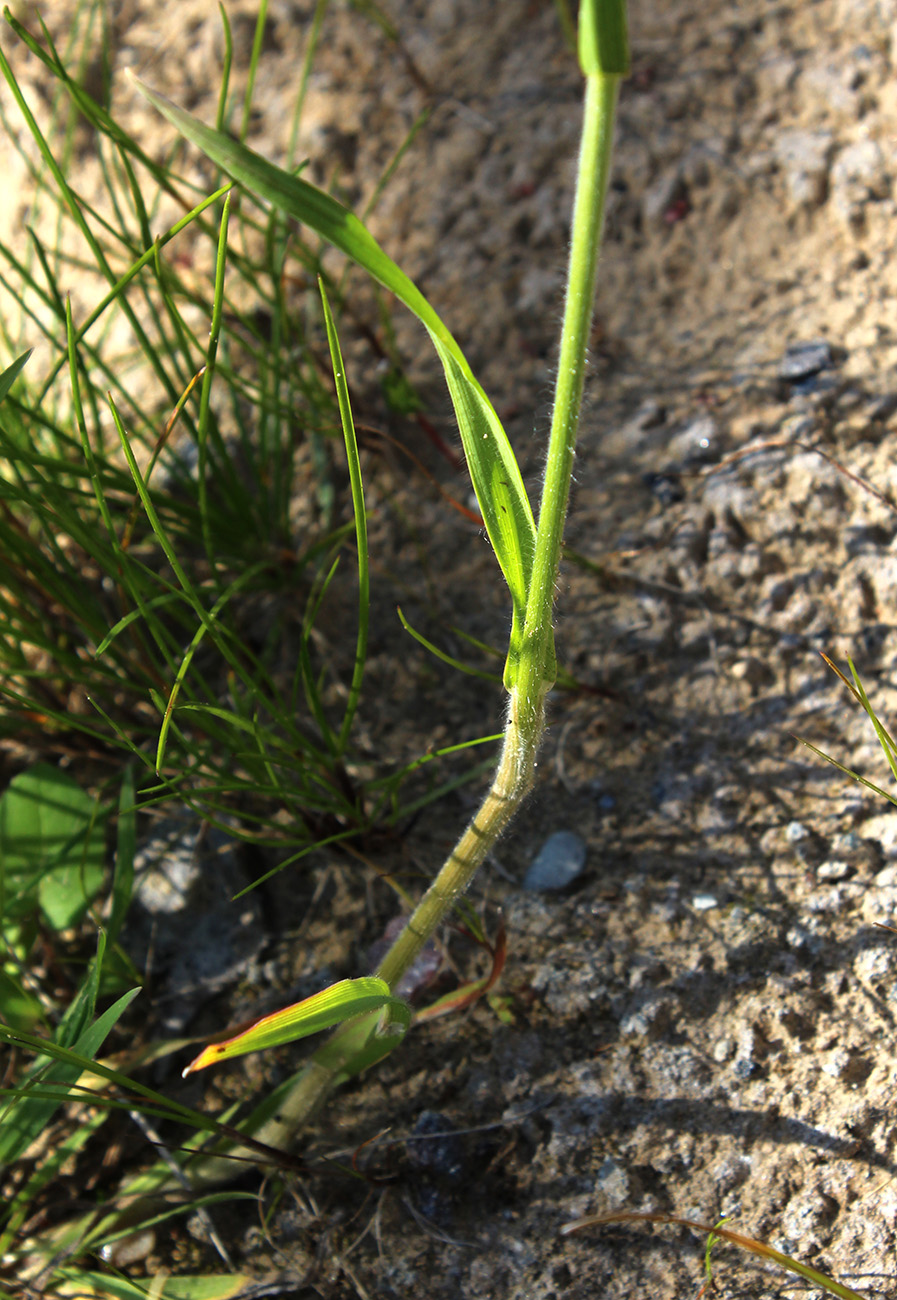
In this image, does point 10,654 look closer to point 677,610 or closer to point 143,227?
point 143,227

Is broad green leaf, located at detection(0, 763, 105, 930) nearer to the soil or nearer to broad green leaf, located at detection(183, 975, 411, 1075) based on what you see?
the soil

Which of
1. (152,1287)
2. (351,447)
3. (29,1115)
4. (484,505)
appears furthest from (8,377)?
(152,1287)

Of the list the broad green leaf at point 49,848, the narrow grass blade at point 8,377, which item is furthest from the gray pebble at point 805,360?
the broad green leaf at point 49,848

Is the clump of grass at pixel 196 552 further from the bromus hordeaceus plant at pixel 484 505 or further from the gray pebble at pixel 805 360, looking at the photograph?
the gray pebble at pixel 805 360

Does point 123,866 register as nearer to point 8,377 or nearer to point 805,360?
point 8,377

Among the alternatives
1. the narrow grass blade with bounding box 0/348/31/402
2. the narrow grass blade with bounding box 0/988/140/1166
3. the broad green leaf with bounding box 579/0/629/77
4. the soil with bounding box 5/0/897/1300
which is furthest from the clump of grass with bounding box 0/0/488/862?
the broad green leaf with bounding box 579/0/629/77

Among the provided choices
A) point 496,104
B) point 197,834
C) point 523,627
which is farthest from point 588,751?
point 496,104
